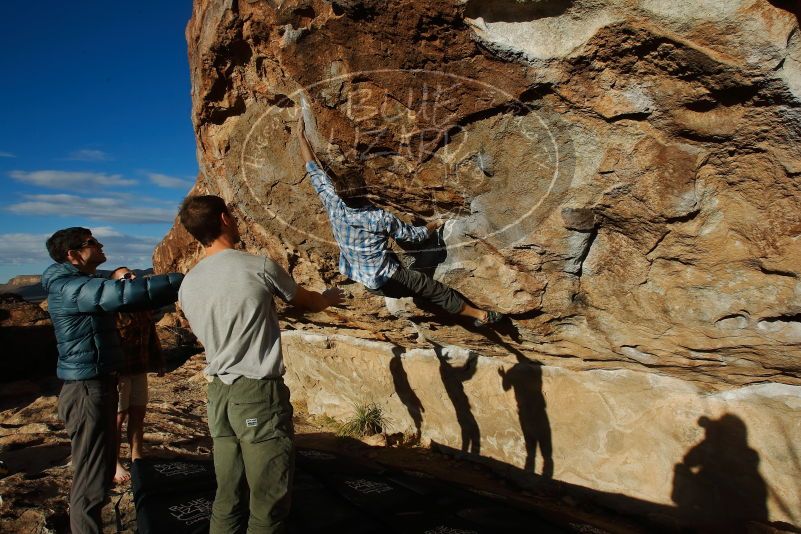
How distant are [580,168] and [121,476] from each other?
138 inches

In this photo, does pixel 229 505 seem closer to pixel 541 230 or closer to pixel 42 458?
pixel 541 230

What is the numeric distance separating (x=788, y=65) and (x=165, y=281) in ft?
8.87

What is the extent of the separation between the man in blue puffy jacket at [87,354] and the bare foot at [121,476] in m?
Result: 0.93

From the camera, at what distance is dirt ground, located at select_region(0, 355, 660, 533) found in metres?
3.03

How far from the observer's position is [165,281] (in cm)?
240

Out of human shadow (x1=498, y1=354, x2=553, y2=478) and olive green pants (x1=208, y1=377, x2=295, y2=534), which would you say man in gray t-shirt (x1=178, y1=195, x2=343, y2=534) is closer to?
olive green pants (x1=208, y1=377, x2=295, y2=534)

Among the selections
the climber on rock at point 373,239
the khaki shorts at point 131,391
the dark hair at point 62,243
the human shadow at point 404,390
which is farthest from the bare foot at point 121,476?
the human shadow at point 404,390

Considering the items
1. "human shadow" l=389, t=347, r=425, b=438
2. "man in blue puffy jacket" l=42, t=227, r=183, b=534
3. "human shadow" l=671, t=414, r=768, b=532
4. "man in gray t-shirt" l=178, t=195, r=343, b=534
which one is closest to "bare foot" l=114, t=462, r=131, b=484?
"man in blue puffy jacket" l=42, t=227, r=183, b=534

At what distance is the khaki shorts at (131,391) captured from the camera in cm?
352

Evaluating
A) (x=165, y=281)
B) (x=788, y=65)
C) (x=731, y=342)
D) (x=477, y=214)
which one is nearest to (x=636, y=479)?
(x=731, y=342)

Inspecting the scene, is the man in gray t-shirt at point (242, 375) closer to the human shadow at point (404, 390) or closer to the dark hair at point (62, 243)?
the dark hair at point (62, 243)

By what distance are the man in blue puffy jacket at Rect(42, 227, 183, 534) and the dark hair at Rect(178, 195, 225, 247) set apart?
611 millimetres

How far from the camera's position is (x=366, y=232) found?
3.21 meters

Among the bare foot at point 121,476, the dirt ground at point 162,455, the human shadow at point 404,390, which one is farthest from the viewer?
the human shadow at point 404,390
